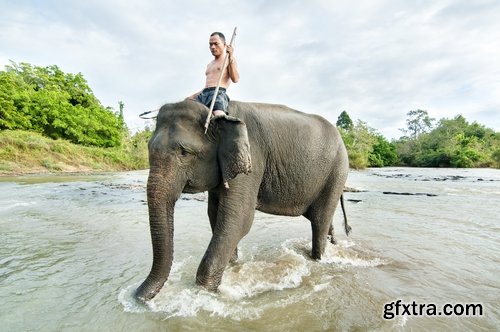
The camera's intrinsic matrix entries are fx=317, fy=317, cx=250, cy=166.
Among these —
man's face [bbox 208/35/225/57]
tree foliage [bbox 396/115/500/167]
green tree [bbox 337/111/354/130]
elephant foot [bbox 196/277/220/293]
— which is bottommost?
elephant foot [bbox 196/277/220/293]

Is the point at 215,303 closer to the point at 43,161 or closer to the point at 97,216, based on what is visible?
the point at 97,216

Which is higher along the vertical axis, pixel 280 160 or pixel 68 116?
pixel 68 116

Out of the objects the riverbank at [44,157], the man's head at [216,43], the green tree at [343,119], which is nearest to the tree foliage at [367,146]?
the green tree at [343,119]

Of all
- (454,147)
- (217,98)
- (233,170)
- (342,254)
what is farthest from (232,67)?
(454,147)

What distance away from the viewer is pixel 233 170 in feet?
9.98

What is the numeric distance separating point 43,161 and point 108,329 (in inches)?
1176

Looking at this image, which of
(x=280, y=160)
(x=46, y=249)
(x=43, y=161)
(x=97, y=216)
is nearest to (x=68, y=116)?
(x=43, y=161)

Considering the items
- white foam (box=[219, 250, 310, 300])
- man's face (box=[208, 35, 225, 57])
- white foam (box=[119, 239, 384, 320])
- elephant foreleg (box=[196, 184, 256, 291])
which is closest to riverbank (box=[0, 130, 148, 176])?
white foam (box=[119, 239, 384, 320])

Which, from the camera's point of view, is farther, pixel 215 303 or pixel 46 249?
pixel 46 249

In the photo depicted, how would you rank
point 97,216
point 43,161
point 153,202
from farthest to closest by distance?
point 43,161, point 97,216, point 153,202

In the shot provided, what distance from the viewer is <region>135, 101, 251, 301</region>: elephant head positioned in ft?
9.43

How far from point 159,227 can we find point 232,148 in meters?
0.99

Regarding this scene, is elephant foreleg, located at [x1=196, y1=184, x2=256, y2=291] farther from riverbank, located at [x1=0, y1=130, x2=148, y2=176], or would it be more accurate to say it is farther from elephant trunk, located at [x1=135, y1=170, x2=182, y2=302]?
riverbank, located at [x1=0, y1=130, x2=148, y2=176]

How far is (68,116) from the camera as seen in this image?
38031 mm
